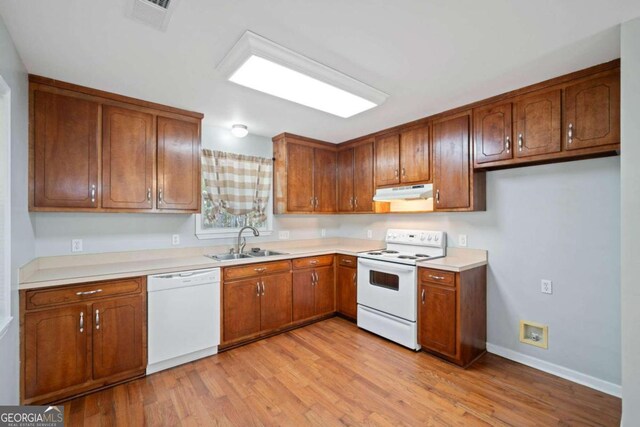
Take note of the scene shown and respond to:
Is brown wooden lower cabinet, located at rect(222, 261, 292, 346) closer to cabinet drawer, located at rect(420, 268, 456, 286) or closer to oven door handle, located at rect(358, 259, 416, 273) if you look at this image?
oven door handle, located at rect(358, 259, 416, 273)

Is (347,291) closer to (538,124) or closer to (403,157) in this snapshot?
(403,157)

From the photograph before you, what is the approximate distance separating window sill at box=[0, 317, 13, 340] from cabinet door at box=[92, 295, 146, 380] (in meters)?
0.55

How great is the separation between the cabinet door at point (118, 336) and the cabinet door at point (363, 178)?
2715 mm

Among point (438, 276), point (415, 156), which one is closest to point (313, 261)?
point (438, 276)

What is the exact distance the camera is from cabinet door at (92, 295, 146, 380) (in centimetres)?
221

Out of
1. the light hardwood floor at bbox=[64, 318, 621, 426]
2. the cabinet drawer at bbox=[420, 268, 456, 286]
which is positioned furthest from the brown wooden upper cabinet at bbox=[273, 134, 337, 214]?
the light hardwood floor at bbox=[64, 318, 621, 426]

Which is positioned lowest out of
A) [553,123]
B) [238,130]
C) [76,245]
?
[76,245]

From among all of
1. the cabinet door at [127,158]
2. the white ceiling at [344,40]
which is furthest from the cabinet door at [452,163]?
the cabinet door at [127,158]

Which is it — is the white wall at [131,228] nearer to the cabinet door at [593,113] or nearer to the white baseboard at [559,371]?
the white baseboard at [559,371]

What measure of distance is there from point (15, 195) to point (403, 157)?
3.39m

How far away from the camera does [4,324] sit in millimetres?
1567

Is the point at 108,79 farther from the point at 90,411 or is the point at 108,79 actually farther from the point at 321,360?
the point at 321,360

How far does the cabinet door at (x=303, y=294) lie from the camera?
3443mm

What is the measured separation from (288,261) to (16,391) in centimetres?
229
